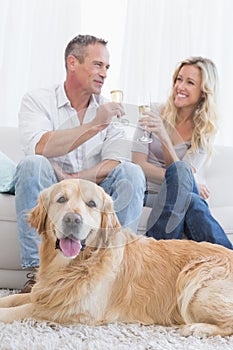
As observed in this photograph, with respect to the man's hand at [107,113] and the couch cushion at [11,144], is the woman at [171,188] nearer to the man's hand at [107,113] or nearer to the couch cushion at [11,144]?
the man's hand at [107,113]

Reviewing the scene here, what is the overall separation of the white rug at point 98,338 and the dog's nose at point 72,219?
0.96ft

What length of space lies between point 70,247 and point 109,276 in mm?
152

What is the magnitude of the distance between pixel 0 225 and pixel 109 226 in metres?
0.67

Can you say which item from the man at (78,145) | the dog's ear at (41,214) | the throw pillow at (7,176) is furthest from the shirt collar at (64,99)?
the dog's ear at (41,214)

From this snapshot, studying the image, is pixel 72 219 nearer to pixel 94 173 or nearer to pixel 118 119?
pixel 94 173

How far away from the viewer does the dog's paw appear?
1.60 meters

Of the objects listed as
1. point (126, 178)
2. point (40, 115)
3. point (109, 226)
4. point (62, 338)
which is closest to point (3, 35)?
point (40, 115)

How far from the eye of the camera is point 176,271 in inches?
67.6

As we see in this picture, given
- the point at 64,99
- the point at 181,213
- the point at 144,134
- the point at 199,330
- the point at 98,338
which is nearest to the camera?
the point at 98,338

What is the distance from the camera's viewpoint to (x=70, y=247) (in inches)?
63.6

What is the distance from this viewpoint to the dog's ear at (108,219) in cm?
166

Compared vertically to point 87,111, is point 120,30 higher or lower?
higher

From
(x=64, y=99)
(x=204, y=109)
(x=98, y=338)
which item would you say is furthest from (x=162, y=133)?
(x=98, y=338)

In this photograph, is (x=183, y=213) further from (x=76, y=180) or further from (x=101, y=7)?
(x=101, y=7)
